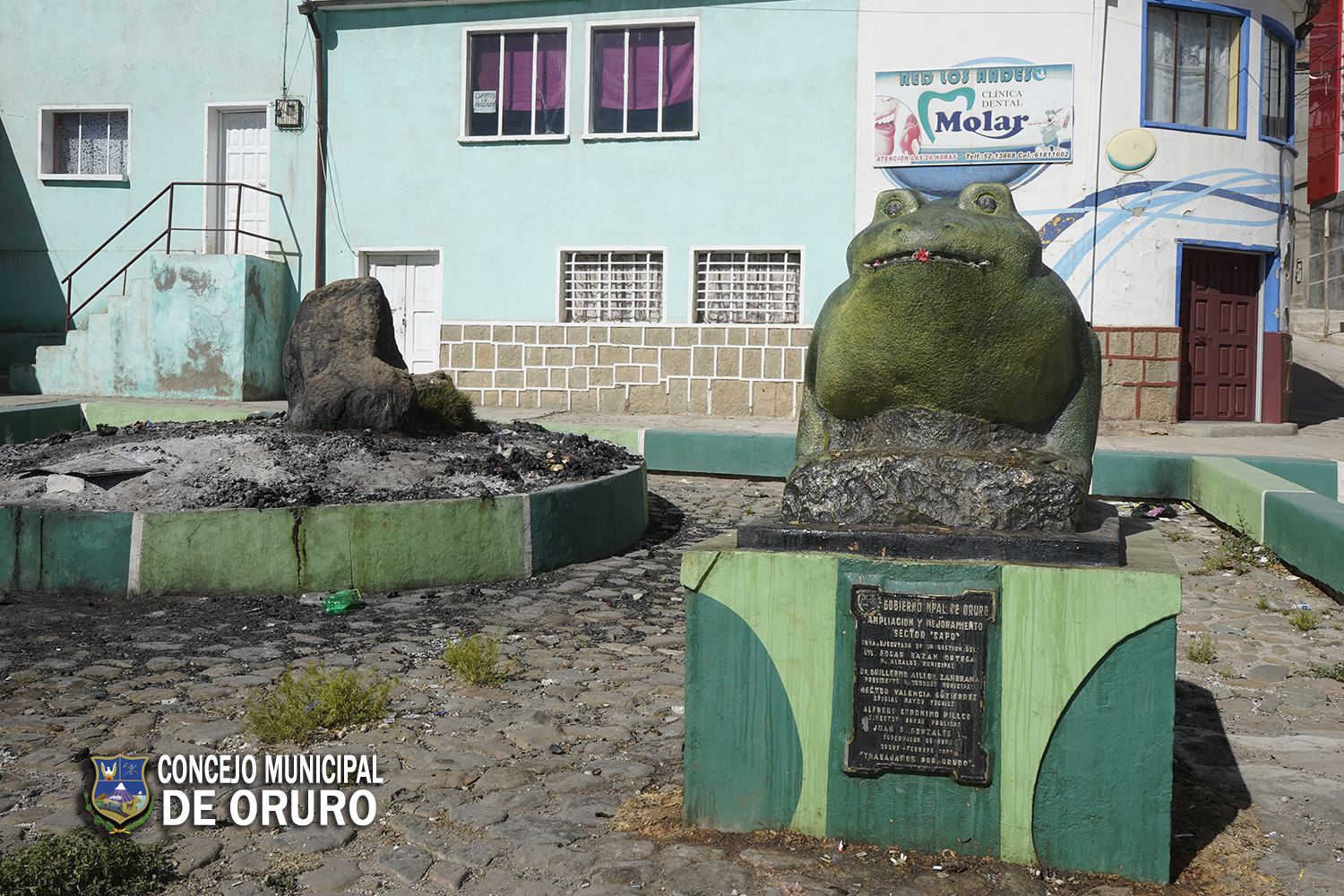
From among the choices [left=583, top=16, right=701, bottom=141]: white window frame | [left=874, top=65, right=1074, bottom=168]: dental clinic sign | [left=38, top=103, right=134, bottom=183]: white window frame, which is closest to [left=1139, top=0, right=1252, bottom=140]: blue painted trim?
[left=874, top=65, right=1074, bottom=168]: dental clinic sign

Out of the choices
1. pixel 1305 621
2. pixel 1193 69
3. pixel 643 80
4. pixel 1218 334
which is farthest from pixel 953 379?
pixel 1193 69

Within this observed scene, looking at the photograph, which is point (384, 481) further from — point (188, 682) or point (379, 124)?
point (379, 124)

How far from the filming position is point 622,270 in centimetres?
1506

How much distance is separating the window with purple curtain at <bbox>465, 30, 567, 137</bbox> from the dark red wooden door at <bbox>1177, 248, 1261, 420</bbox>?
28.6 feet

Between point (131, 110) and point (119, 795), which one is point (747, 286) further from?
point (119, 795)

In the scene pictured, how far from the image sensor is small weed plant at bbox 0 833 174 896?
2639mm

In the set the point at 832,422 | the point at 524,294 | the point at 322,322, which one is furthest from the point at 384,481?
the point at 524,294

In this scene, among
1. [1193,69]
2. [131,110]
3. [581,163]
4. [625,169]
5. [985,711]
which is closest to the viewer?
[985,711]

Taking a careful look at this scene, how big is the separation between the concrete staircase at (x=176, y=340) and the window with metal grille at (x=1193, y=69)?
39.1ft

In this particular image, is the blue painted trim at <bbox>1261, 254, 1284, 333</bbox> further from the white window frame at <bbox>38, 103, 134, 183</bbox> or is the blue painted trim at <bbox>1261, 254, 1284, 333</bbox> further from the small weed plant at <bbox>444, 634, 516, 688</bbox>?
the white window frame at <bbox>38, 103, 134, 183</bbox>

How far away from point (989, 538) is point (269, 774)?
7.80 feet

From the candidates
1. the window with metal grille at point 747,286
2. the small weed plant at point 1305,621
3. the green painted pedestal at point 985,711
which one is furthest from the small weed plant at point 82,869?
the window with metal grille at point 747,286

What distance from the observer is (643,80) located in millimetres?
14812

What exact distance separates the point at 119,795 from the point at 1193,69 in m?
14.7
